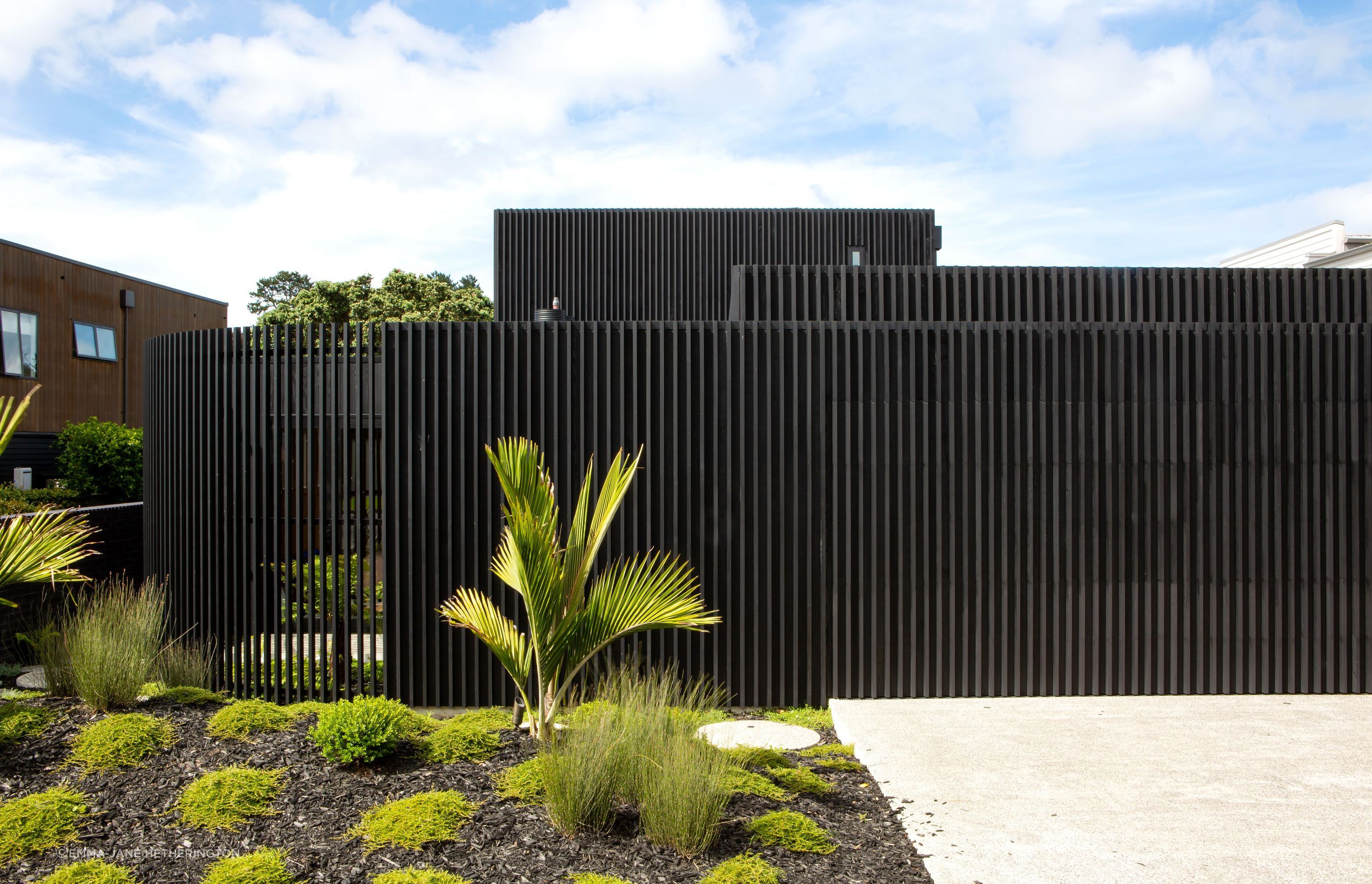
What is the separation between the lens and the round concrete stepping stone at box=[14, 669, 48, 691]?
6730 millimetres

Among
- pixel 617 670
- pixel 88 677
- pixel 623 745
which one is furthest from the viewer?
pixel 617 670

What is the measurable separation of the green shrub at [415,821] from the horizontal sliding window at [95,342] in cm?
1700

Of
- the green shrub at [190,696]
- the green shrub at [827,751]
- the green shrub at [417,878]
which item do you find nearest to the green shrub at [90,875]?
the green shrub at [417,878]

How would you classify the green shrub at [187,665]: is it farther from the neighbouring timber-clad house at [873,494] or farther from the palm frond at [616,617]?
the palm frond at [616,617]

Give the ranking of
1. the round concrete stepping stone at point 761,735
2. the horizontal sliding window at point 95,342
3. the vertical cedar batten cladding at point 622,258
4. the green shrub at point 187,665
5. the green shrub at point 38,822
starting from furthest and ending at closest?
the horizontal sliding window at point 95,342 → the vertical cedar batten cladding at point 622,258 → the green shrub at point 187,665 → the round concrete stepping stone at point 761,735 → the green shrub at point 38,822

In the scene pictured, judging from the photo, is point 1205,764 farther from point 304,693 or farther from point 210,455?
point 210,455

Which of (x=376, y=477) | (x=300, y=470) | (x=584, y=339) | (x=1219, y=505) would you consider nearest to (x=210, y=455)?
(x=300, y=470)

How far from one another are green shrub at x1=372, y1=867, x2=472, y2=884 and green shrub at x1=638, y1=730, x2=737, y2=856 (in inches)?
30.6

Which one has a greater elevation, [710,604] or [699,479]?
[699,479]

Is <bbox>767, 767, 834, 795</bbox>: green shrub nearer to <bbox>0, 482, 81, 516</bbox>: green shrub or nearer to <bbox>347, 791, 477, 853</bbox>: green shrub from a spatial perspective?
<bbox>347, 791, 477, 853</bbox>: green shrub

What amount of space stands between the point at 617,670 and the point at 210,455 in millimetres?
3388

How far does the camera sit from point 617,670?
5.98m

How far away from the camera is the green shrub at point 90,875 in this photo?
10.4 ft

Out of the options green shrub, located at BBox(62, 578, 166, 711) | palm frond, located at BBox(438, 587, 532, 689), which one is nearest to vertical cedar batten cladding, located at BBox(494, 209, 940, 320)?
green shrub, located at BBox(62, 578, 166, 711)
